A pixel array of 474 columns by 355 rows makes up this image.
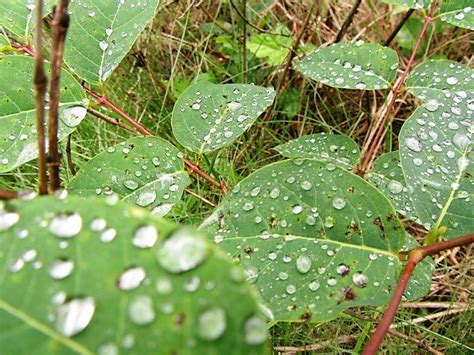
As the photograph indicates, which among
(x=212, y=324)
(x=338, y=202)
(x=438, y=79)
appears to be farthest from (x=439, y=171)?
(x=212, y=324)

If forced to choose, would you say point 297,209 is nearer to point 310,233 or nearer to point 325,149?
point 310,233

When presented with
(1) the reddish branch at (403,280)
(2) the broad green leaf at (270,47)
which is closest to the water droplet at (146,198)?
(1) the reddish branch at (403,280)

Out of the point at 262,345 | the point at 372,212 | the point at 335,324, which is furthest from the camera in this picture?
the point at 335,324

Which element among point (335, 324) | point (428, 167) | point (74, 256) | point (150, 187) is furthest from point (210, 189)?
point (74, 256)

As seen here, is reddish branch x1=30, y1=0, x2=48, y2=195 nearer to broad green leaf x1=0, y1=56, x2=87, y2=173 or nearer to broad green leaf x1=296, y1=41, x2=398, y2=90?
broad green leaf x1=0, y1=56, x2=87, y2=173

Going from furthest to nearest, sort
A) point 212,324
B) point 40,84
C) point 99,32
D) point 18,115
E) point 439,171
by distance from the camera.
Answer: point 99,32 < point 18,115 < point 439,171 < point 40,84 < point 212,324

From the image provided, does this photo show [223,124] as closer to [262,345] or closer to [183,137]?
[183,137]

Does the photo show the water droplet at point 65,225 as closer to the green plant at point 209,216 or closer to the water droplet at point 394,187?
the green plant at point 209,216
